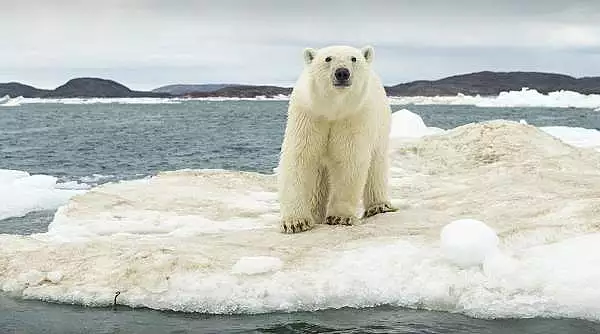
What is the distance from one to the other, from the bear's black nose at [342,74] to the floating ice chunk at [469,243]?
1729 mm

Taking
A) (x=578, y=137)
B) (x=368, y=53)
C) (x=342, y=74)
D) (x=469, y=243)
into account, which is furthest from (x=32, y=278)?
(x=578, y=137)

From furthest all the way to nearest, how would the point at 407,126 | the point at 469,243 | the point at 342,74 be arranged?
the point at 407,126, the point at 342,74, the point at 469,243

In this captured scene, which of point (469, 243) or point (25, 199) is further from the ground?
point (469, 243)

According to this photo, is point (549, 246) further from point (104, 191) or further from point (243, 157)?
point (243, 157)

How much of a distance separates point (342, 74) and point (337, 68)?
0.29 feet

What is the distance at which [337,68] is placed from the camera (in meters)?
6.91

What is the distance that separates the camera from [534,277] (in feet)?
18.6

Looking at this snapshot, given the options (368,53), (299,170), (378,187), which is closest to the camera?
(299,170)

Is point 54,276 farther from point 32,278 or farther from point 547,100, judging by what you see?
point 547,100

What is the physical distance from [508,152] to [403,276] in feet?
22.5

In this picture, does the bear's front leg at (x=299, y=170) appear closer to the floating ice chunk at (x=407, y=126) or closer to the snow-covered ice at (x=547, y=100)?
the floating ice chunk at (x=407, y=126)

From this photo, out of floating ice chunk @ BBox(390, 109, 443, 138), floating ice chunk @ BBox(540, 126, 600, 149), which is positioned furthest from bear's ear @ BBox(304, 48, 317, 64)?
floating ice chunk @ BBox(540, 126, 600, 149)

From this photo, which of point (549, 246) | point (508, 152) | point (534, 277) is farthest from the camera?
point (508, 152)

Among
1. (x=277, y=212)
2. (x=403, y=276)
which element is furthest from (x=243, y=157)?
(x=403, y=276)
